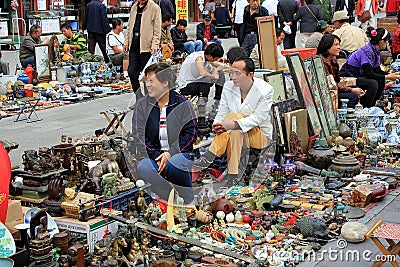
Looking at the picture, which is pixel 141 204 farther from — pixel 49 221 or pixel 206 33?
pixel 206 33

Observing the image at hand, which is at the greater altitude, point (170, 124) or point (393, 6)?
point (393, 6)

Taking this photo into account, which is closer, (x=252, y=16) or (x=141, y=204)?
(x=141, y=204)

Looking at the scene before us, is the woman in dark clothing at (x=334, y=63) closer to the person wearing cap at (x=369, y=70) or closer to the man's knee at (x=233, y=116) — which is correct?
the person wearing cap at (x=369, y=70)

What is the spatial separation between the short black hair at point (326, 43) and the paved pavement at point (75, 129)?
7.49 ft

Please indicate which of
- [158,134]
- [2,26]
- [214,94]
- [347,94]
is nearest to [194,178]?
[158,134]

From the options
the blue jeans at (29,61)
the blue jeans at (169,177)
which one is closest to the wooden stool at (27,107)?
the blue jeans at (29,61)

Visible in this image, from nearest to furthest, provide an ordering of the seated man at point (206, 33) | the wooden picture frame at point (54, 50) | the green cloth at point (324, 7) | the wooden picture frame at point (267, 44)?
the wooden picture frame at point (267, 44)
the wooden picture frame at point (54, 50)
the seated man at point (206, 33)
the green cloth at point (324, 7)

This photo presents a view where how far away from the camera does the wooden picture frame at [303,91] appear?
19.5 feet

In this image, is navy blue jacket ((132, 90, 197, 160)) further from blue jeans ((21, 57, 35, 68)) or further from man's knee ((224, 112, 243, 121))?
blue jeans ((21, 57, 35, 68))

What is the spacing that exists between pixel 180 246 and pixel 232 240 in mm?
420

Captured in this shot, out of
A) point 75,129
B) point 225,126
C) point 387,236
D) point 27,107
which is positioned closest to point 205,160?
point 225,126

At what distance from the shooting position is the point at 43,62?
9.44 metres

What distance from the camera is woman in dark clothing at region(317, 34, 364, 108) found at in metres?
6.69

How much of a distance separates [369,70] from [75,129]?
3537 millimetres
